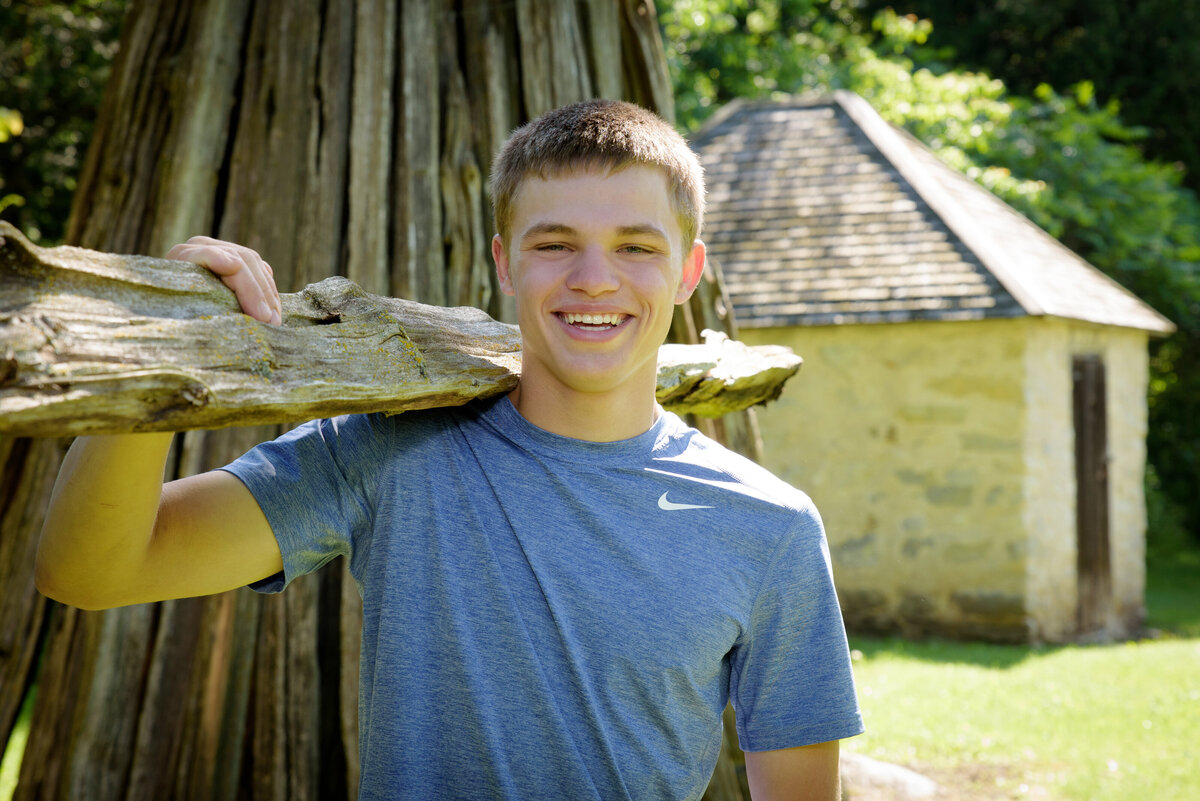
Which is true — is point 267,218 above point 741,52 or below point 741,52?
below

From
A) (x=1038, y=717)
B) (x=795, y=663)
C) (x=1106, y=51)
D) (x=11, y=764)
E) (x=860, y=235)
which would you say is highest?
(x=1106, y=51)

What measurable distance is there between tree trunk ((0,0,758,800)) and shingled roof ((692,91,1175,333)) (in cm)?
639

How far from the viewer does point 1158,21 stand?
727 inches

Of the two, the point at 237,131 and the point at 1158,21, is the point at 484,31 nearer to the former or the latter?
the point at 237,131

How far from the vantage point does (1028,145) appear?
570 inches

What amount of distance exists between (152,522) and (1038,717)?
21.7ft

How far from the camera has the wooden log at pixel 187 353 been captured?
4.25 ft

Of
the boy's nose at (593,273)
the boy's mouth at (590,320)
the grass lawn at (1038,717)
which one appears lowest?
the grass lawn at (1038,717)

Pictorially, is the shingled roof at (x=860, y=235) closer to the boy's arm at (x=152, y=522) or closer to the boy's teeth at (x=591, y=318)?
the boy's teeth at (x=591, y=318)

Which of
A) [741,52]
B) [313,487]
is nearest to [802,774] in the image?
[313,487]

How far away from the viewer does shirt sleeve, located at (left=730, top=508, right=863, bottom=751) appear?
184 centimetres

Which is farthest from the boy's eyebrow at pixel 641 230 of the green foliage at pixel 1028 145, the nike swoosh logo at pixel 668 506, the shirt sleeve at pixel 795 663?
the green foliage at pixel 1028 145

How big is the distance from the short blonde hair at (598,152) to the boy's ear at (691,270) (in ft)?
0.12

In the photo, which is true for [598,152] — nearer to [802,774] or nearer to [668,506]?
[668,506]
